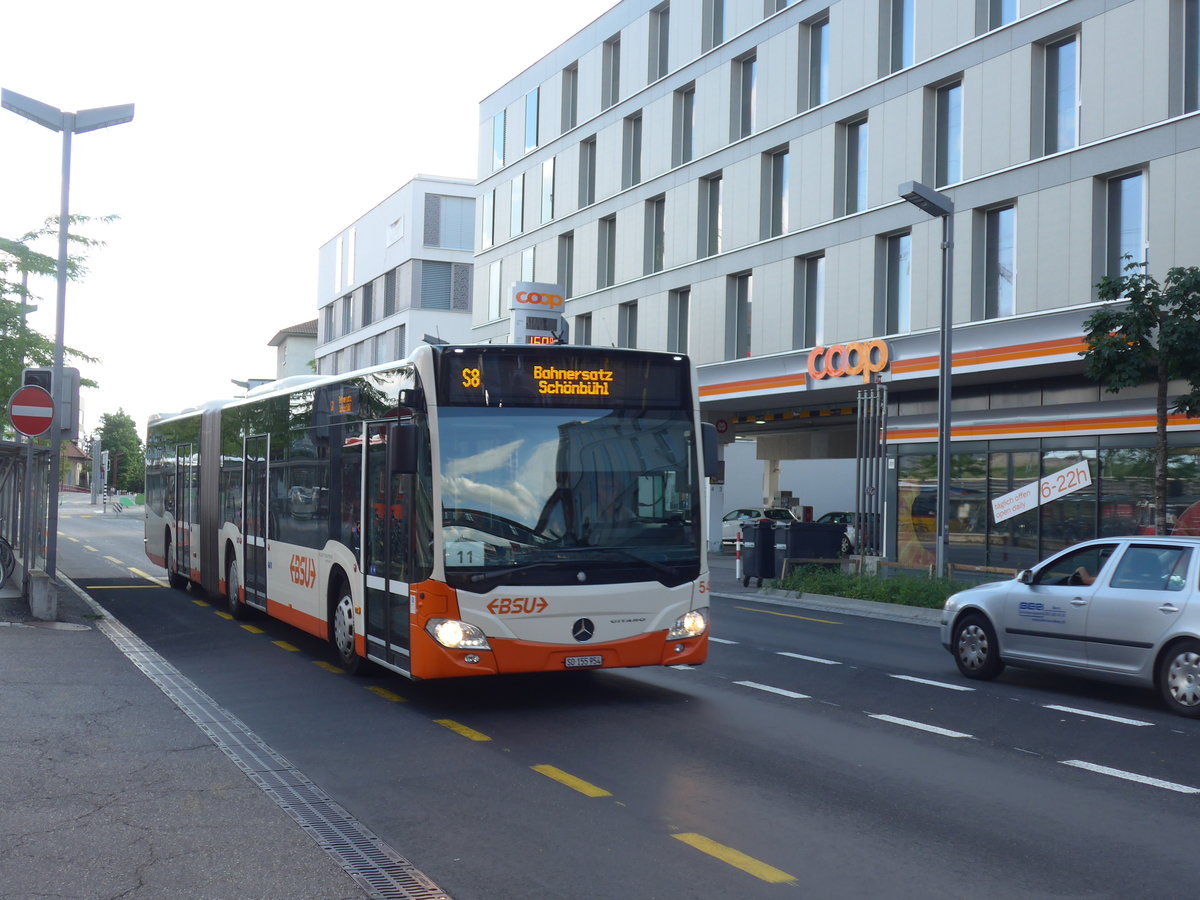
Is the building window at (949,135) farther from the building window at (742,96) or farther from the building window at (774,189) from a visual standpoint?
the building window at (742,96)

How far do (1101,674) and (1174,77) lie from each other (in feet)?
50.3

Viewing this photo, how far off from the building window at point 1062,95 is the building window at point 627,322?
16.7 m

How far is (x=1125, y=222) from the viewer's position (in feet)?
77.7

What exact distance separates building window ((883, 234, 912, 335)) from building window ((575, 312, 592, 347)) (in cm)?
1416

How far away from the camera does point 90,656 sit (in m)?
12.4

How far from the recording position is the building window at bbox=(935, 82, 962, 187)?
90.5ft

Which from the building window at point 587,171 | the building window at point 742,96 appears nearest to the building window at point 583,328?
the building window at point 587,171

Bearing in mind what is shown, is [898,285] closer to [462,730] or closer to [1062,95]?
[1062,95]

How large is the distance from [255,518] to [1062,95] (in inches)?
722

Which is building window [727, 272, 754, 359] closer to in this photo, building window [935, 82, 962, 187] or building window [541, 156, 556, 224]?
building window [935, 82, 962, 187]

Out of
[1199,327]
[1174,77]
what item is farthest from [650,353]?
[1174,77]

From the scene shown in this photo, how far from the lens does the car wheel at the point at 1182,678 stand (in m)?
10.3

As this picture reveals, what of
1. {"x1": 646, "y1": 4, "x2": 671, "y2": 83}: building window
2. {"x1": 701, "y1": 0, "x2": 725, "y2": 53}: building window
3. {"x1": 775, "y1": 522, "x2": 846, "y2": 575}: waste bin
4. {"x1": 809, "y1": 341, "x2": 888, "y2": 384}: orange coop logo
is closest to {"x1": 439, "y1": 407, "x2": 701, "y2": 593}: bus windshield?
{"x1": 775, "y1": 522, "x2": 846, "y2": 575}: waste bin

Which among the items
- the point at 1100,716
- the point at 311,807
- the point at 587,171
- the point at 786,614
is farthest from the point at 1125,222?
the point at 587,171
